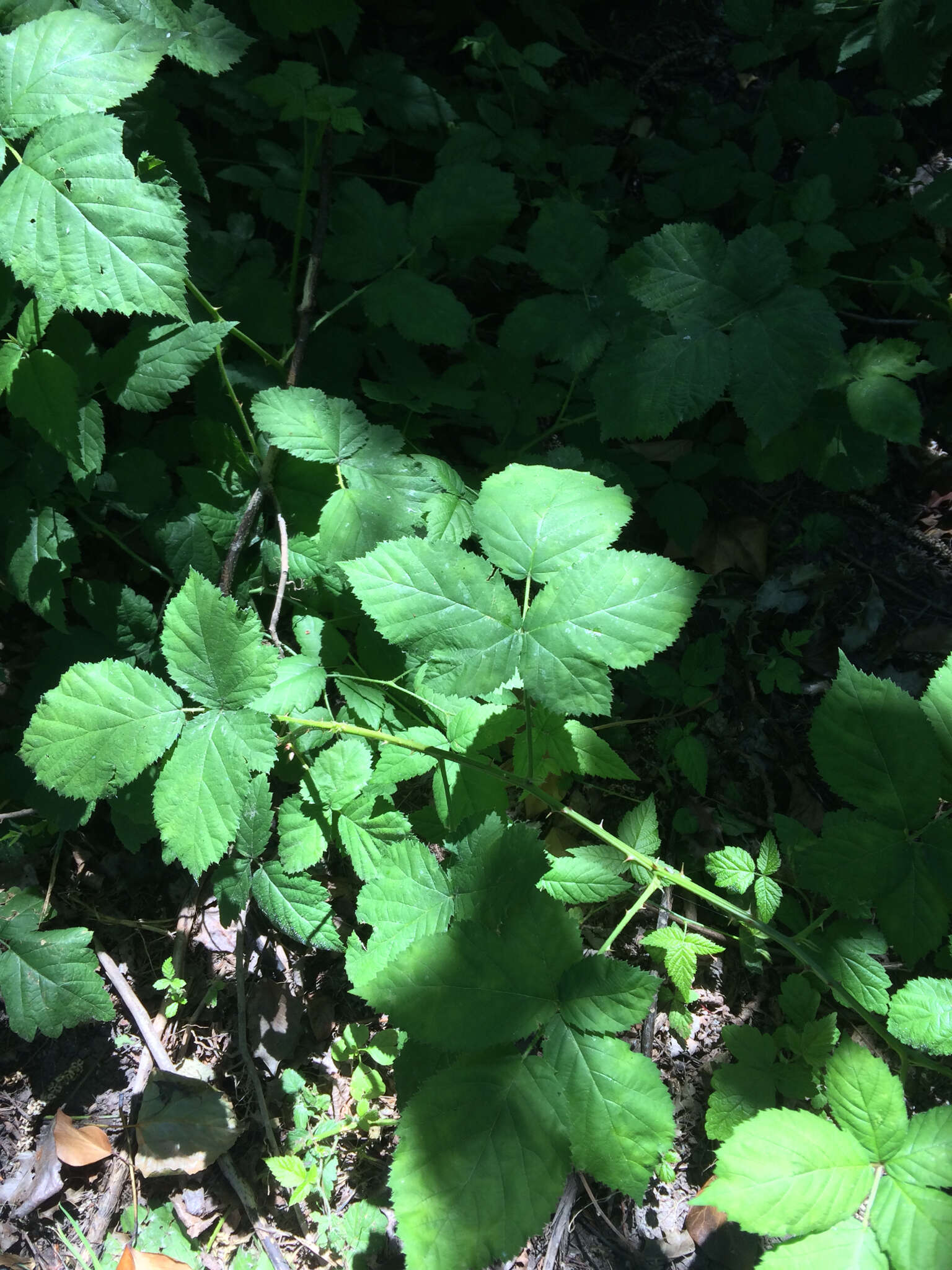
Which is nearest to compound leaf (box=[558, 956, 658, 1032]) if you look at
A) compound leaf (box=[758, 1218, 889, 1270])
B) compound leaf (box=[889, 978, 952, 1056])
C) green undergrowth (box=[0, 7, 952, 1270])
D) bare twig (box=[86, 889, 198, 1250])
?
green undergrowth (box=[0, 7, 952, 1270])

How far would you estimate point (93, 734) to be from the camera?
1.41 m

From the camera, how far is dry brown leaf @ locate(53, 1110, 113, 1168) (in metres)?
2.07

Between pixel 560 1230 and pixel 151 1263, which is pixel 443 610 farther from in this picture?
pixel 151 1263

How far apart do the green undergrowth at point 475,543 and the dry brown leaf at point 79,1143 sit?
0.42 metres

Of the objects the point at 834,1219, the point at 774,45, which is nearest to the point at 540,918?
the point at 834,1219

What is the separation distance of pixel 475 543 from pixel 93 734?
1.30 meters

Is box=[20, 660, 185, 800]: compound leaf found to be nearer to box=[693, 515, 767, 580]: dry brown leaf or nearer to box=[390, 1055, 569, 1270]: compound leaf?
box=[390, 1055, 569, 1270]: compound leaf

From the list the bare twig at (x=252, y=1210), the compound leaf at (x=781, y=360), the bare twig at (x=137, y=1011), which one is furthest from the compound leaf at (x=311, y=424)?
the bare twig at (x=252, y=1210)

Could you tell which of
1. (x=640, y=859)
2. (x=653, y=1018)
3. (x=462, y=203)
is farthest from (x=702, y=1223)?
(x=462, y=203)

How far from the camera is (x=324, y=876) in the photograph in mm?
2268

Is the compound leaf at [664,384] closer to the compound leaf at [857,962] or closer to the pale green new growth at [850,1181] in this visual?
the compound leaf at [857,962]

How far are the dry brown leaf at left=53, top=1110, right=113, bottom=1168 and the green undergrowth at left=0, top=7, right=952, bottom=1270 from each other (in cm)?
42

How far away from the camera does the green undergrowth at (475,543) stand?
127cm

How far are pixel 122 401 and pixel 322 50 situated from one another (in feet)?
4.31
